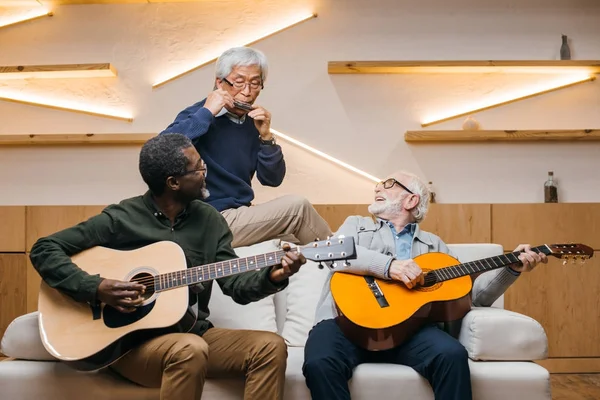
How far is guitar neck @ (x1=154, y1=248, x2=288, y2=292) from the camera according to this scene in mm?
2139

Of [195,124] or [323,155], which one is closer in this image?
[195,124]

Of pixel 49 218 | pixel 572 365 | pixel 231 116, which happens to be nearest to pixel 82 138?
pixel 49 218

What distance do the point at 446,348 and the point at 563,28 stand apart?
134 inches

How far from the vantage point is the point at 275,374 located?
2240 mm

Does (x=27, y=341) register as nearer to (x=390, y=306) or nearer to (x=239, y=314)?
(x=239, y=314)

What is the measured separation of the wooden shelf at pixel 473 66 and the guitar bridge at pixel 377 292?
2477 mm

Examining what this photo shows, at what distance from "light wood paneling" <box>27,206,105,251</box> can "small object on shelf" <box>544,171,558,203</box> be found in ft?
9.75

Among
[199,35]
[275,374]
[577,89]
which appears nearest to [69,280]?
[275,374]

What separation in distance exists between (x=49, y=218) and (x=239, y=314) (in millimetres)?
2283

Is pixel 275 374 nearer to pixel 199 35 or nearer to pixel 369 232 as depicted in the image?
pixel 369 232

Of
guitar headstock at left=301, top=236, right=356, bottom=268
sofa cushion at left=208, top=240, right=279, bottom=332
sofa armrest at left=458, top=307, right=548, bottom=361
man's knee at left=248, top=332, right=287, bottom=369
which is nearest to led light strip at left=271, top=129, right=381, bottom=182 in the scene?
sofa cushion at left=208, top=240, right=279, bottom=332

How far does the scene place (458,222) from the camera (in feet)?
14.9

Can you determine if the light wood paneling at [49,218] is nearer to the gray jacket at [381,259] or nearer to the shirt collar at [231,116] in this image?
the shirt collar at [231,116]

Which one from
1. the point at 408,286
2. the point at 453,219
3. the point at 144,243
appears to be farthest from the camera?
the point at 453,219
